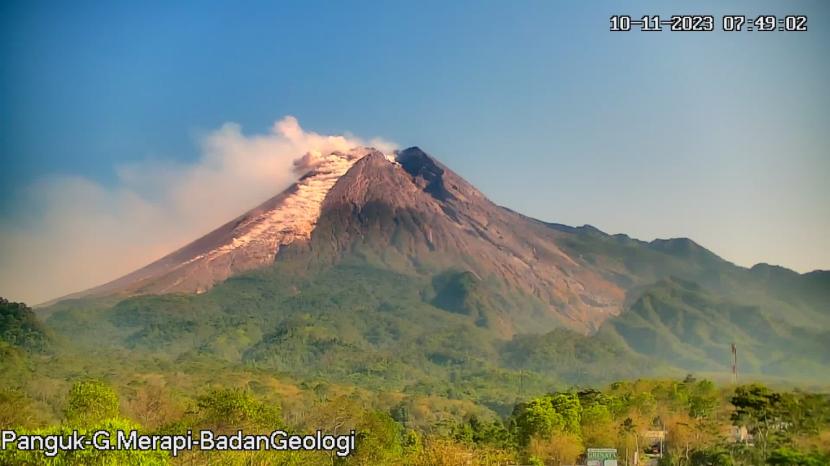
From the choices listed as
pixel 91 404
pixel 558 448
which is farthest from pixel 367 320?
pixel 91 404

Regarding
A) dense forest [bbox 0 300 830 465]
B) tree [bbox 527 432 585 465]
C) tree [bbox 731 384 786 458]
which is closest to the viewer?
dense forest [bbox 0 300 830 465]

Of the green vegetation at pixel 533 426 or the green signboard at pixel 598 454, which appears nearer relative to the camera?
the green vegetation at pixel 533 426

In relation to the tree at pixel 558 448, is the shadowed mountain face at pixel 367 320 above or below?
above

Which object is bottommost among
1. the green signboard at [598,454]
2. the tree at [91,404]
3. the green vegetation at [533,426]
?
the green signboard at [598,454]

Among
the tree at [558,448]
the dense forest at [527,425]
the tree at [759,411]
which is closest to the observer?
the dense forest at [527,425]

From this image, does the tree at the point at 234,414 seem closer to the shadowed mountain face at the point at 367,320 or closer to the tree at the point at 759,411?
the tree at the point at 759,411

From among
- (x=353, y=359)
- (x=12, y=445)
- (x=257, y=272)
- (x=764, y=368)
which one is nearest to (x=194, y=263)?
(x=257, y=272)

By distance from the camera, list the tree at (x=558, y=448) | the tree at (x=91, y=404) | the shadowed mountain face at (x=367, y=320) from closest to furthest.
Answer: the tree at (x=91, y=404) < the tree at (x=558, y=448) < the shadowed mountain face at (x=367, y=320)

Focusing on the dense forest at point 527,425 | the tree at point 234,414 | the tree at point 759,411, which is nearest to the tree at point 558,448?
the dense forest at point 527,425

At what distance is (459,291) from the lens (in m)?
184

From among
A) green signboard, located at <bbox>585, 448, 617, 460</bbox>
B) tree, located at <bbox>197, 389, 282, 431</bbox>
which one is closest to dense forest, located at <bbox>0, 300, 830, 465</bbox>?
tree, located at <bbox>197, 389, 282, 431</bbox>

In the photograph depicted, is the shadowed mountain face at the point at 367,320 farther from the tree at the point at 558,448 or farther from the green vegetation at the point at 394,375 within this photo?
the tree at the point at 558,448

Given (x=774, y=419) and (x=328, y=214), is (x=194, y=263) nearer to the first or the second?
(x=328, y=214)

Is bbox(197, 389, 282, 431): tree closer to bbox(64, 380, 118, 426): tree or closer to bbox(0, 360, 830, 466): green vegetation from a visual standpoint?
bbox(0, 360, 830, 466): green vegetation
